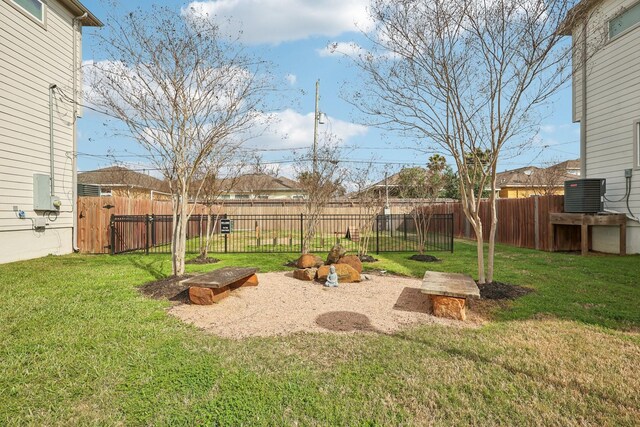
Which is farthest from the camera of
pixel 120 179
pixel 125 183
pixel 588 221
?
pixel 120 179

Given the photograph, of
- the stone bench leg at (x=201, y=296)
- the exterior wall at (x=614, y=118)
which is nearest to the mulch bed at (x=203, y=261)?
the stone bench leg at (x=201, y=296)

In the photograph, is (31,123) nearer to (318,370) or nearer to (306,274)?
(306,274)

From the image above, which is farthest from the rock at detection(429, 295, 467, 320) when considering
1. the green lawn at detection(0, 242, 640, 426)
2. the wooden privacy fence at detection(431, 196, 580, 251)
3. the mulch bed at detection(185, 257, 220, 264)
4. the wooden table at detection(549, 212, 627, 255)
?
the wooden privacy fence at detection(431, 196, 580, 251)

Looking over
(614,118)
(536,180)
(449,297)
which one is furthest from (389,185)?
(449,297)

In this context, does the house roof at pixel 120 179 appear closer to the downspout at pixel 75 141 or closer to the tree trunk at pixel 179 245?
the downspout at pixel 75 141

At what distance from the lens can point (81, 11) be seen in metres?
10.7

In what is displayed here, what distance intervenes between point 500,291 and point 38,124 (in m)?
11.6

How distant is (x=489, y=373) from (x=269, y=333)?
7.23ft

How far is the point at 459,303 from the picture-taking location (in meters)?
4.45

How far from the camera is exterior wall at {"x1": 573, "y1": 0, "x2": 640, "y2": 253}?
30.7 feet

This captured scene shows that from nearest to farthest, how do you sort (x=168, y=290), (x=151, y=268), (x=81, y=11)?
(x=168, y=290)
(x=151, y=268)
(x=81, y=11)

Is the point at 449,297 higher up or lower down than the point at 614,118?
lower down

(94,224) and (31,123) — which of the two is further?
(94,224)

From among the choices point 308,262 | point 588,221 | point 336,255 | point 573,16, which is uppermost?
point 573,16
